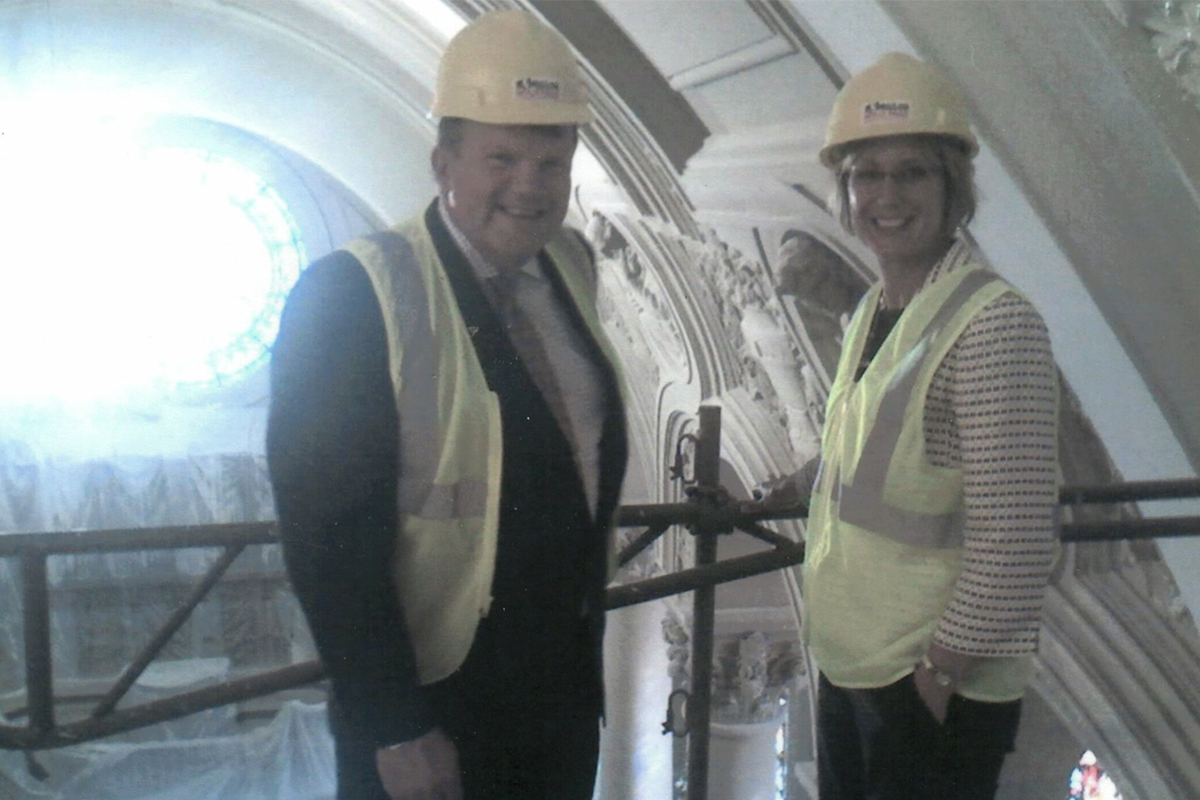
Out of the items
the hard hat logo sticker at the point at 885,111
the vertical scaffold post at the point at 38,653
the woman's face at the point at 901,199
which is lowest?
the vertical scaffold post at the point at 38,653

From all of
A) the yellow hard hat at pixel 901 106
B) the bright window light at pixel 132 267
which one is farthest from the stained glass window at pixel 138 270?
the yellow hard hat at pixel 901 106

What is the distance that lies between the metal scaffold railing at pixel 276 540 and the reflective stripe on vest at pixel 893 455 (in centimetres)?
61

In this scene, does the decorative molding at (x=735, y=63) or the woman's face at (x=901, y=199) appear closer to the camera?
the woman's face at (x=901, y=199)

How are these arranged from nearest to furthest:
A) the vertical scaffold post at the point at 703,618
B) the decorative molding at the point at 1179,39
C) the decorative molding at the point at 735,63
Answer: the vertical scaffold post at the point at 703,618, the decorative molding at the point at 1179,39, the decorative molding at the point at 735,63

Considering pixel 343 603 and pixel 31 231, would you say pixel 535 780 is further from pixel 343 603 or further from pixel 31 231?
pixel 31 231

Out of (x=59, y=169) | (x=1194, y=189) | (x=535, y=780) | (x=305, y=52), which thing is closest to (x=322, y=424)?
(x=535, y=780)

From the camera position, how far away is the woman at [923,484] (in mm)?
1567

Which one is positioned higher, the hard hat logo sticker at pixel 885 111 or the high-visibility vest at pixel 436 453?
the hard hat logo sticker at pixel 885 111

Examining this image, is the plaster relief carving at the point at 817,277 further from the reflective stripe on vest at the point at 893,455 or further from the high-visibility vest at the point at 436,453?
the high-visibility vest at the point at 436,453

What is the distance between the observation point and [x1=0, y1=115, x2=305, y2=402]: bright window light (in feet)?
36.6

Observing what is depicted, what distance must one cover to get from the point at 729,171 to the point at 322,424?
3674mm

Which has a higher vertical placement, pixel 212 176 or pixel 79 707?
pixel 212 176

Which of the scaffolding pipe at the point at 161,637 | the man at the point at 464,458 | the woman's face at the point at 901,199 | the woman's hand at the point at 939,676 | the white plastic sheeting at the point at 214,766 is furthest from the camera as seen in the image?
the white plastic sheeting at the point at 214,766

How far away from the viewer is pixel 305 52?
30.3 ft
